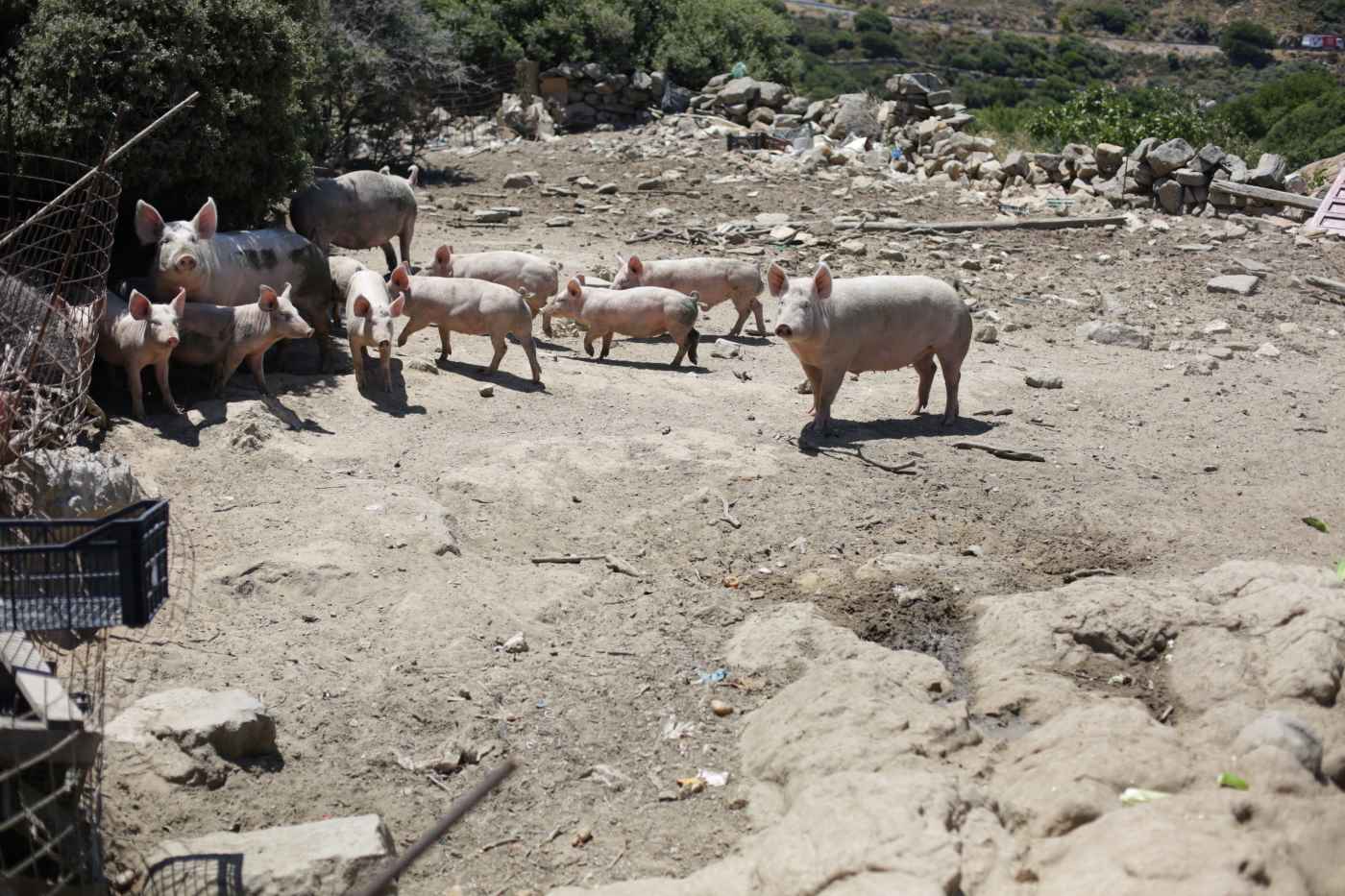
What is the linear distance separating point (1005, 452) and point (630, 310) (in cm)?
355

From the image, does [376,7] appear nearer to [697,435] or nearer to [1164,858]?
[697,435]

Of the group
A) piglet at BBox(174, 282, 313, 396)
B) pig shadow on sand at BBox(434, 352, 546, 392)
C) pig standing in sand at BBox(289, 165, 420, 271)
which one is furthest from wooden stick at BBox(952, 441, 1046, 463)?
pig standing in sand at BBox(289, 165, 420, 271)

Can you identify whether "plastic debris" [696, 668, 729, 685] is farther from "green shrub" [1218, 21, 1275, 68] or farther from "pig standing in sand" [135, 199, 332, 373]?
"green shrub" [1218, 21, 1275, 68]

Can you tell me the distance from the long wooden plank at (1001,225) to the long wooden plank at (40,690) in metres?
13.3

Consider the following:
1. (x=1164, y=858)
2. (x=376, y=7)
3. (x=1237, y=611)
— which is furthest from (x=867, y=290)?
(x=376, y=7)

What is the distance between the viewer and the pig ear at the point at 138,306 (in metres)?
7.76

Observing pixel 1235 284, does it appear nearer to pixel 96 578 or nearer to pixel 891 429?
pixel 891 429

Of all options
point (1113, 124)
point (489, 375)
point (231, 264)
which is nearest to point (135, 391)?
point (231, 264)

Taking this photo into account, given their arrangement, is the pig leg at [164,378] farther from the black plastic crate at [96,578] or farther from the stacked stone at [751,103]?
the stacked stone at [751,103]

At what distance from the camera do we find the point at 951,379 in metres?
9.32

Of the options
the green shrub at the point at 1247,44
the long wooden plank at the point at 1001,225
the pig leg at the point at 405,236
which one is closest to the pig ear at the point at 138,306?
the pig leg at the point at 405,236

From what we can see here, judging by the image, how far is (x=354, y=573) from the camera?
254 inches

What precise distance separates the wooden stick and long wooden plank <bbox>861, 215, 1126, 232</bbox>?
787 centimetres

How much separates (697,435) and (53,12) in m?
4.96
